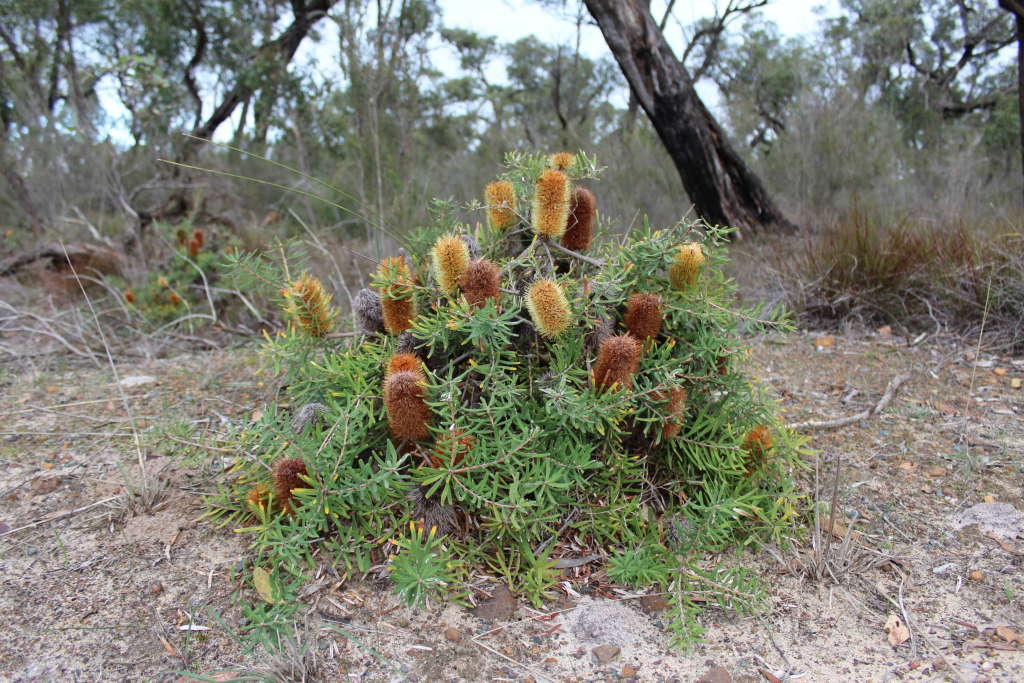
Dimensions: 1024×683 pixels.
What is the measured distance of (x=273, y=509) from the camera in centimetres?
164

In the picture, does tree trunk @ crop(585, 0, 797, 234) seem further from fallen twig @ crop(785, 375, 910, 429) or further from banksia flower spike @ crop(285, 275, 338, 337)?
banksia flower spike @ crop(285, 275, 338, 337)

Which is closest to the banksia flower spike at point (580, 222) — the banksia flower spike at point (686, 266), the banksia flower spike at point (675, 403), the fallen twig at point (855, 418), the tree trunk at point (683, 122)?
the banksia flower spike at point (686, 266)

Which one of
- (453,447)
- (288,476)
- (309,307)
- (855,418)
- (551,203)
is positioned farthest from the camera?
(855,418)

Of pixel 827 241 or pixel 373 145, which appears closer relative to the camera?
pixel 827 241

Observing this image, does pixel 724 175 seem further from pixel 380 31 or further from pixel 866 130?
pixel 866 130

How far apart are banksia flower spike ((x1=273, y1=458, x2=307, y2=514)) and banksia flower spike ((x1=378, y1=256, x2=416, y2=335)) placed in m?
0.45

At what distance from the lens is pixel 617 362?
4.98 feet

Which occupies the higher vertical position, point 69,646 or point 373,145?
point 373,145

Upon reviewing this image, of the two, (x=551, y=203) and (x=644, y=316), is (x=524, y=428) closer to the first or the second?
(x=644, y=316)

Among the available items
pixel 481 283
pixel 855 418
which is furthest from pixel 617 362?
pixel 855 418

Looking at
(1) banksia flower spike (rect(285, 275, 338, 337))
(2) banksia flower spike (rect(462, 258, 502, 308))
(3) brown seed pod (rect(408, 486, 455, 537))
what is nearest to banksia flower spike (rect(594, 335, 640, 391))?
(2) banksia flower spike (rect(462, 258, 502, 308))

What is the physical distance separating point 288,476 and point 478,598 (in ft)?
1.85

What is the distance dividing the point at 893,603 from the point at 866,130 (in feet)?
34.9

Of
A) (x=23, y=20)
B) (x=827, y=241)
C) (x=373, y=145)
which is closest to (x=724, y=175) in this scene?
(x=827, y=241)
